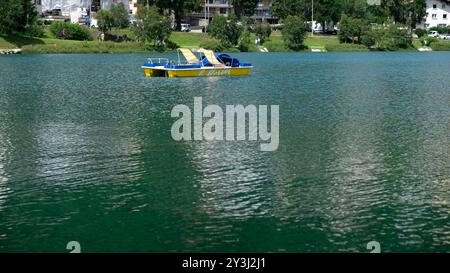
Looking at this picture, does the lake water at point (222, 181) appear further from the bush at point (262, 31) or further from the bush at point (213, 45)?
the bush at point (262, 31)

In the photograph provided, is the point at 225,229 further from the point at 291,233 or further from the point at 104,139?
the point at 104,139

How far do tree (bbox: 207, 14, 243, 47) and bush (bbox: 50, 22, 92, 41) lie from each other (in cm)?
2906

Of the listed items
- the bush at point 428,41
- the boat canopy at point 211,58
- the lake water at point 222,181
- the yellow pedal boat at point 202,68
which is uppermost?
the bush at point 428,41

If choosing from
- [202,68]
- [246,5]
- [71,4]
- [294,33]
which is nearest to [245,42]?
[294,33]

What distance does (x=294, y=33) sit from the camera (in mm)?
162250

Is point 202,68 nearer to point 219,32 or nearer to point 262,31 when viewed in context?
point 219,32

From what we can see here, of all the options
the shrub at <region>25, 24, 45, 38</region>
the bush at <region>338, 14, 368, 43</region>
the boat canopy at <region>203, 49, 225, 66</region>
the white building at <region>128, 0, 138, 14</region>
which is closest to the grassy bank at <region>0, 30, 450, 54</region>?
the shrub at <region>25, 24, 45, 38</region>

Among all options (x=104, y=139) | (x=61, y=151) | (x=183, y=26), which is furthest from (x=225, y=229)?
(x=183, y=26)

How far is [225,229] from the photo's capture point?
72.0ft

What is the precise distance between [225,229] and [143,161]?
1069 cm

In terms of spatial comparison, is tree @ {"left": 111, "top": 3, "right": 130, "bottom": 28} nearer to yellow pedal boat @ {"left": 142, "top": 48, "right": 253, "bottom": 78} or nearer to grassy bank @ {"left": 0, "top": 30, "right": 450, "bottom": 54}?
grassy bank @ {"left": 0, "top": 30, "right": 450, "bottom": 54}

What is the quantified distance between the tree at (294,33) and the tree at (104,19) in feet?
139

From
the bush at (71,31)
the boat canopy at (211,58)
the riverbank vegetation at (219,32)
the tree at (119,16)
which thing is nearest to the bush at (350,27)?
the riverbank vegetation at (219,32)

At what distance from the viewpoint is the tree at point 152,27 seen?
144000 millimetres
